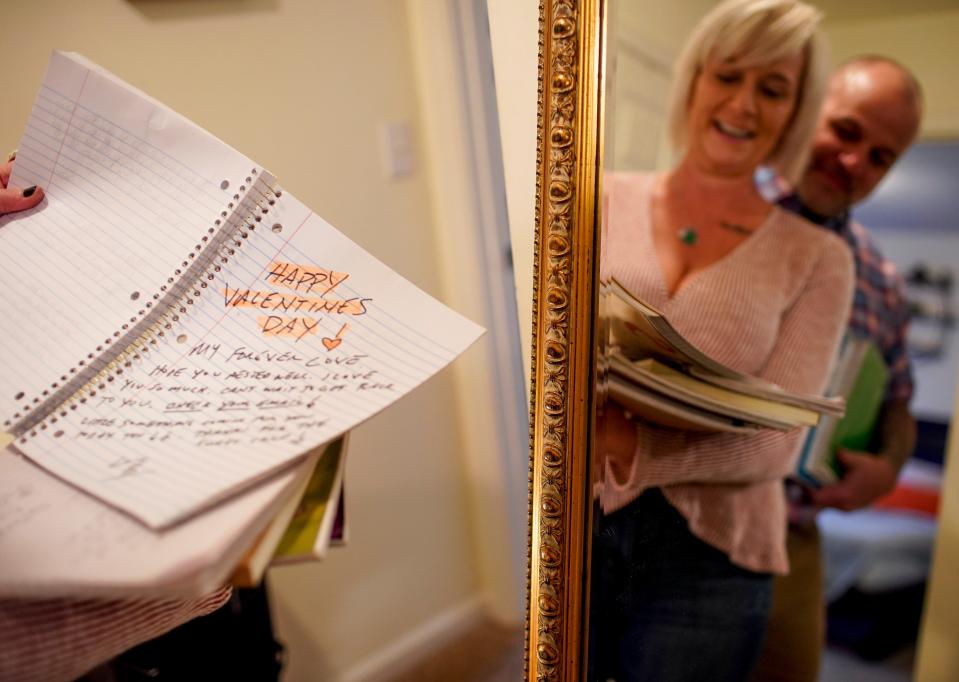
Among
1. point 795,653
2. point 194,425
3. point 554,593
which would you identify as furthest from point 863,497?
point 194,425

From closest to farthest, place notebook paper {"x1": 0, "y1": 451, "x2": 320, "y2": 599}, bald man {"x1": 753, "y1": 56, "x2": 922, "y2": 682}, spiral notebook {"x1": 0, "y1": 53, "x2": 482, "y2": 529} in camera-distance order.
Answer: notebook paper {"x1": 0, "y1": 451, "x2": 320, "y2": 599}
spiral notebook {"x1": 0, "y1": 53, "x2": 482, "y2": 529}
bald man {"x1": 753, "y1": 56, "x2": 922, "y2": 682}

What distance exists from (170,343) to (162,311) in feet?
0.09

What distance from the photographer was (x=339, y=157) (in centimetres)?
60

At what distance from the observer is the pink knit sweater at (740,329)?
21.9 inches

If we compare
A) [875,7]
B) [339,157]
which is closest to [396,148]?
[339,157]

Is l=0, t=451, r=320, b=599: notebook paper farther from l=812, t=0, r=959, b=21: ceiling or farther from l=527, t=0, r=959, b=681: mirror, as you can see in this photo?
l=812, t=0, r=959, b=21: ceiling

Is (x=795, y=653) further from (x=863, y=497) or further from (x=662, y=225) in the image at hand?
(x=662, y=225)

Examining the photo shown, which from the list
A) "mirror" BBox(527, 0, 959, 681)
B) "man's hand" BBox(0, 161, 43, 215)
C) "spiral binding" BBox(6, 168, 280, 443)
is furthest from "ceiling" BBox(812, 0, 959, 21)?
"man's hand" BBox(0, 161, 43, 215)

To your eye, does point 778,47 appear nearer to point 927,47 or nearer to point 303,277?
point 927,47

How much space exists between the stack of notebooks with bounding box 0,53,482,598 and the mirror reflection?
0.22 meters

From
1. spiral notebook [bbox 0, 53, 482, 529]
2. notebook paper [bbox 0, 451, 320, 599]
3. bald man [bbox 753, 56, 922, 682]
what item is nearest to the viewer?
notebook paper [bbox 0, 451, 320, 599]

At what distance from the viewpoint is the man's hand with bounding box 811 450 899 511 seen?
1.86ft

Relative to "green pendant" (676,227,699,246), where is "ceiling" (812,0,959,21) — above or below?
above

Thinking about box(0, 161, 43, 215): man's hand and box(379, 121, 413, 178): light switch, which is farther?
box(379, 121, 413, 178): light switch
